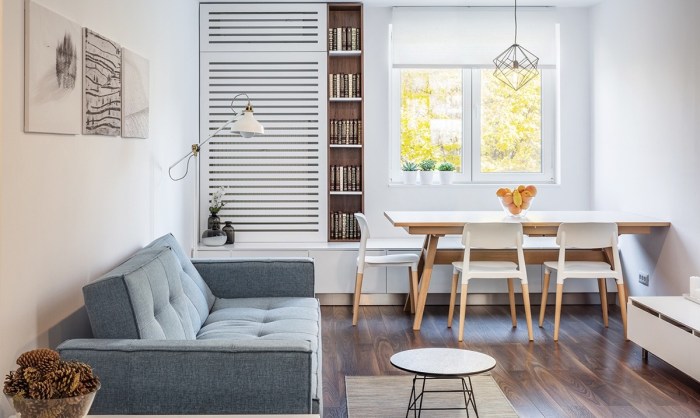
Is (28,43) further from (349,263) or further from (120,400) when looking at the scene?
(349,263)

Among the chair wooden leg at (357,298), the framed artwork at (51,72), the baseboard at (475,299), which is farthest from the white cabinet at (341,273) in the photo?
the framed artwork at (51,72)

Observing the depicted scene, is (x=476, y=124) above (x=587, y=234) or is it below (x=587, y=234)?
above

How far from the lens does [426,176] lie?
6.82 metres

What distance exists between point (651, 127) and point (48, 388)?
504cm

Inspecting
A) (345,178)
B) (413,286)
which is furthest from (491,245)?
(345,178)

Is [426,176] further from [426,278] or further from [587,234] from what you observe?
[587,234]

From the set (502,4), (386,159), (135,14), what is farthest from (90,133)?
(502,4)

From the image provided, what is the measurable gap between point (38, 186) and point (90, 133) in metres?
0.64

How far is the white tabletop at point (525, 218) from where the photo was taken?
5410 mm

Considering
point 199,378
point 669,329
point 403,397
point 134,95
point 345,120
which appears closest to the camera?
point 199,378

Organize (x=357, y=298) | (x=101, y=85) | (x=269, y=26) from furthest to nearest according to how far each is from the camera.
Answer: (x=269, y=26)
(x=357, y=298)
(x=101, y=85)

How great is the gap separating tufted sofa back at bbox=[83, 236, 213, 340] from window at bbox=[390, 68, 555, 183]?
377cm

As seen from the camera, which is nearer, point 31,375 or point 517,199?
point 31,375

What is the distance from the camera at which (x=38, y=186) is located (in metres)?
2.82
